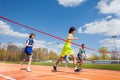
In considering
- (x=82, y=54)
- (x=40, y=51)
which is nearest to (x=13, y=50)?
(x=40, y=51)

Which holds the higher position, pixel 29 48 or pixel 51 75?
pixel 29 48

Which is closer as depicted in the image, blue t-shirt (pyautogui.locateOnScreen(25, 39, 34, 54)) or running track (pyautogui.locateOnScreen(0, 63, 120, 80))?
running track (pyautogui.locateOnScreen(0, 63, 120, 80))

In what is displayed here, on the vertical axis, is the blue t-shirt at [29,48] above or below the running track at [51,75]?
above

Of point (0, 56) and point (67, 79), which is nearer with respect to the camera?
point (67, 79)

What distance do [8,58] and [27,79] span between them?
12023cm

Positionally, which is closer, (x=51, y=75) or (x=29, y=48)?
(x=51, y=75)


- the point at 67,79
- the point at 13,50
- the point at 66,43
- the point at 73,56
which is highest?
the point at 13,50

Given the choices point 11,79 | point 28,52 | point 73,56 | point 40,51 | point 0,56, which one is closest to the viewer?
point 11,79

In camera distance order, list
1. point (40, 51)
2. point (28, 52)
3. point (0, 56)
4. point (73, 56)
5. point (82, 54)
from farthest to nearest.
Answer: point (40, 51) < point (0, 56) < point (82, 54) < point (28, 52) < point (73, 56)

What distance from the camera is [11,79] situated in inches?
223

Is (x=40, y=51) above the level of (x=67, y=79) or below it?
above

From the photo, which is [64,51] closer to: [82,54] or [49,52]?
[82,54]

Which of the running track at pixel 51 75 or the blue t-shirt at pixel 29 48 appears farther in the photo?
the blue t-shirt at pixel 29 48

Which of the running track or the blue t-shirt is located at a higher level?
the blue t-shirt
